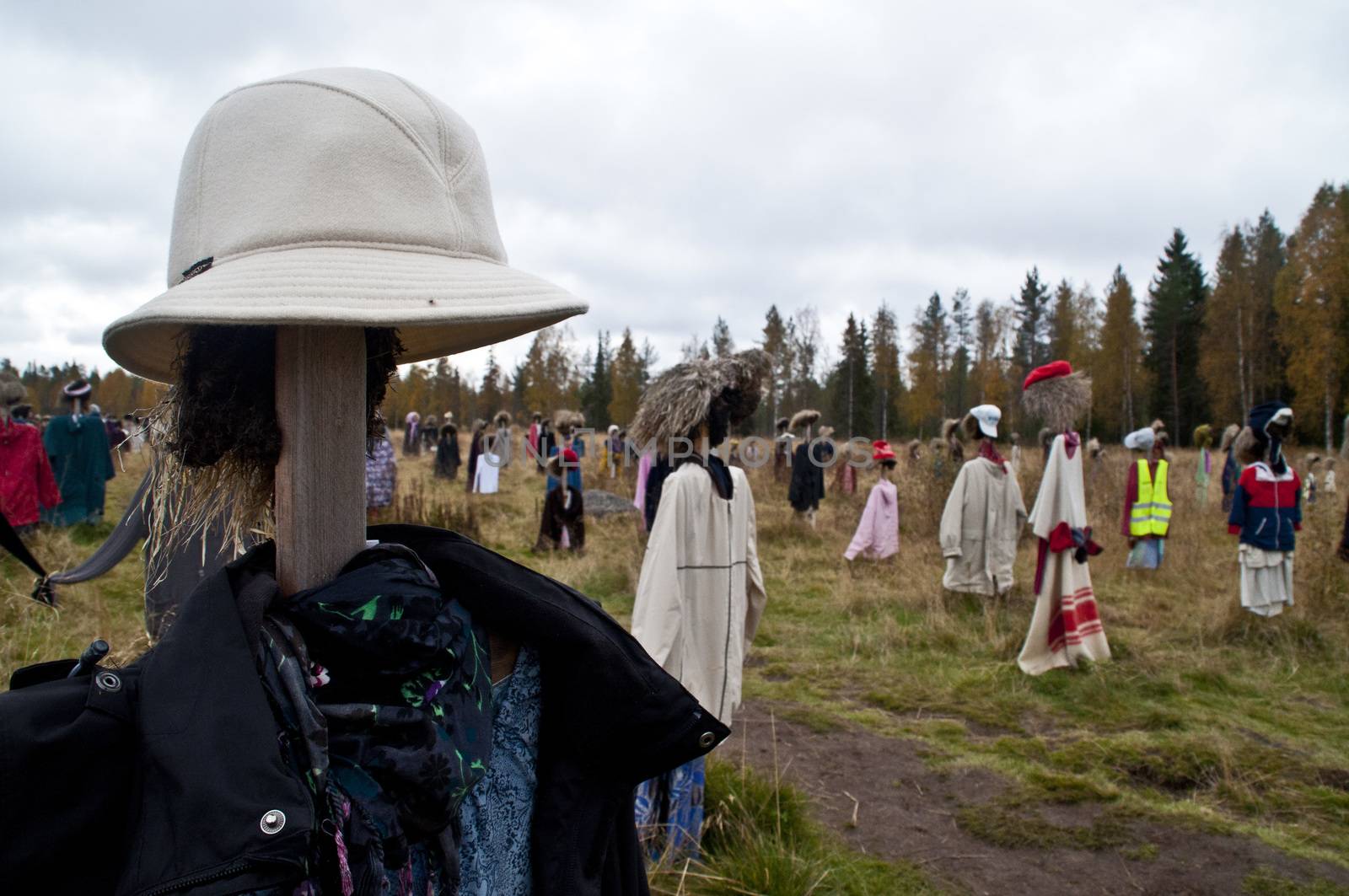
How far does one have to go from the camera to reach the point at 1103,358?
141ft

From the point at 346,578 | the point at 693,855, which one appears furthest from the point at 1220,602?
the point at 346,578

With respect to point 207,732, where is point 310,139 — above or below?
above

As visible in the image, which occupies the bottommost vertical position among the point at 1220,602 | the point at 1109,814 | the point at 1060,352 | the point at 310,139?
the point at 1109,814

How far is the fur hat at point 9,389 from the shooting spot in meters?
8.04

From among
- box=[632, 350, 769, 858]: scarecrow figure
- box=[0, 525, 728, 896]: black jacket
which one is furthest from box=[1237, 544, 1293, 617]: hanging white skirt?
box=[0, 525, 728, 896]: black jacket

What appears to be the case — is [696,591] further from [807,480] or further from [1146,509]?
[807,480]

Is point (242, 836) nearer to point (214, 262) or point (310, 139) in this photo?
point (214, 262)

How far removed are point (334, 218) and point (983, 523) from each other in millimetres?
8136

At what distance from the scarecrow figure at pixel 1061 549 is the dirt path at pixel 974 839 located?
1934 mm

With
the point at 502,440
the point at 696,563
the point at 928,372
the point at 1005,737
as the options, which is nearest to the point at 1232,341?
the point at 928,372

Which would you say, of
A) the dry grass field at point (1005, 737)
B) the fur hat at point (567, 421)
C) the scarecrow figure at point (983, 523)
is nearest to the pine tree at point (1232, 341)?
the dry grass field at point (1005, 737)

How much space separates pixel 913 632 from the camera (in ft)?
24.6

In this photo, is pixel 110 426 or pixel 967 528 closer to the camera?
pixel 967 528

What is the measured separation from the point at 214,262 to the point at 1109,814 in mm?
4813
